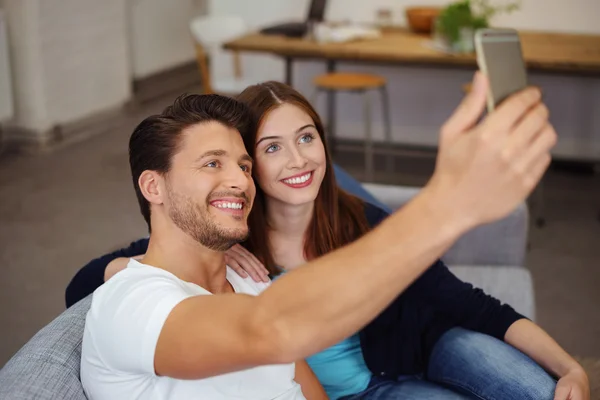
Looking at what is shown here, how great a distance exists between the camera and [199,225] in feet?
4.39

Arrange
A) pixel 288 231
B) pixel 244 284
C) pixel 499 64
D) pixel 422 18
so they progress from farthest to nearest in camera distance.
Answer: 1. pixel 422 18
2. pixel 288 231
3. pixel 244 284
4. pixel 499 64

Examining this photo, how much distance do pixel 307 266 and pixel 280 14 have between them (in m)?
4.91

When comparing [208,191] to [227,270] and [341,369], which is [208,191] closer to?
[227,270]

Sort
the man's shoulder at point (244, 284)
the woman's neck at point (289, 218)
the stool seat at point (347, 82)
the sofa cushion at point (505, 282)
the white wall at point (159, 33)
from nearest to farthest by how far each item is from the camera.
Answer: the man's shoulder at point (244, 284), the woman's neck at point (289, 218), the sofa cushion at point (505, 282), the stool seat at point (347, 82), the white wall at point (159, 33)

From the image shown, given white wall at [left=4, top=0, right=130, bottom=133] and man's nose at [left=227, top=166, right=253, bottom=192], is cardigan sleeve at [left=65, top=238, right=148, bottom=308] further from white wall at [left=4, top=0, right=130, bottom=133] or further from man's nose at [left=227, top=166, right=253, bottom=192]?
white wall at [left=4, top=0, right=130, bottom=133]

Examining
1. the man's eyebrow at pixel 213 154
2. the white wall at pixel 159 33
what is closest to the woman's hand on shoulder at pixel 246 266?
the man's eyebrow at pixel 213 154

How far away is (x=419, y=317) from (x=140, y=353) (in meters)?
0.93

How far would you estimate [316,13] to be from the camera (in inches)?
190

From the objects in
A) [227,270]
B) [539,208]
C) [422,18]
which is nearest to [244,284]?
[227,270]

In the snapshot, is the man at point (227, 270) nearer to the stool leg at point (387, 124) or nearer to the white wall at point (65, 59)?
the stool leg at point (387, 124)

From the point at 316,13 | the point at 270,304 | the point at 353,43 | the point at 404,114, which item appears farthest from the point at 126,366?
the point at 404,114

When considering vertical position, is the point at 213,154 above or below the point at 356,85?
above

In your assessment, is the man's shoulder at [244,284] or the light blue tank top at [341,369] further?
the light blue tank top at [341,369]

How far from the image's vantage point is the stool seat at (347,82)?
175 inches
